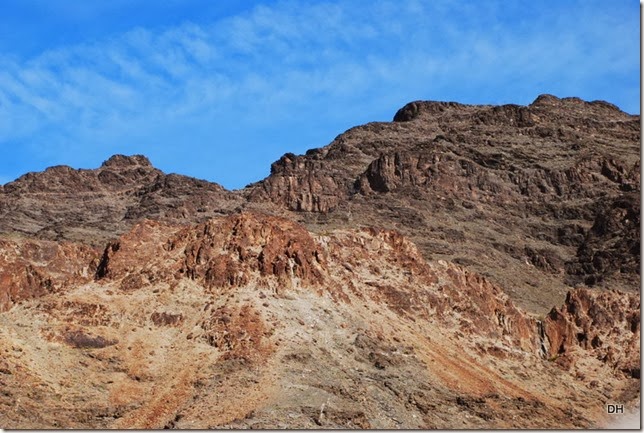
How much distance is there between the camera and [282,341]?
71.6 meters

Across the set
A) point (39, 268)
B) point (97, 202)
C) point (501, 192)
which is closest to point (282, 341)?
point (39, 268)

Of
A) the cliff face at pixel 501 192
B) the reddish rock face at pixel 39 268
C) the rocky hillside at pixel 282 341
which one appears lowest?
the rocky hillside at pixel 282 341

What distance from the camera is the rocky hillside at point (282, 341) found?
6400 centimetres

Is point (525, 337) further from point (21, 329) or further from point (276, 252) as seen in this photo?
point (21, 329)

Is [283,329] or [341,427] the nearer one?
[341,427]

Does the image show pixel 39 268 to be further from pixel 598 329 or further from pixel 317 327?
pixel 598 329

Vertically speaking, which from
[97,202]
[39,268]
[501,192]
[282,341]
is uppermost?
[97,202]

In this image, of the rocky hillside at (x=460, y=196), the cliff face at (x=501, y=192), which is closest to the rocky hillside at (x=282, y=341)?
the rocky hillside at (x=460, y=196)

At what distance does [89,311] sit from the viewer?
72.4 meters

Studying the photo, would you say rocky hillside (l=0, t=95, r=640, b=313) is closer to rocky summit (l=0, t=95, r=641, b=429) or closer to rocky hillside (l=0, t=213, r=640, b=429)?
rocky summit (l=0, t=95, r=641, b=429)

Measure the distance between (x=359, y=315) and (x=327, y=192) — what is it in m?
81.5

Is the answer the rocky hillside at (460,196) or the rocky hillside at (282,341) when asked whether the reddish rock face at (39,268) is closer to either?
the rocky hillside at (282,341)

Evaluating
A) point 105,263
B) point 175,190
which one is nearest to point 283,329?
point 105,263

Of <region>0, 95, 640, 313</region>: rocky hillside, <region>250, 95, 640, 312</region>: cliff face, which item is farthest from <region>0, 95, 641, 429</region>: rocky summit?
<region>0, 95, 640, 313</region>: rocky hillside
